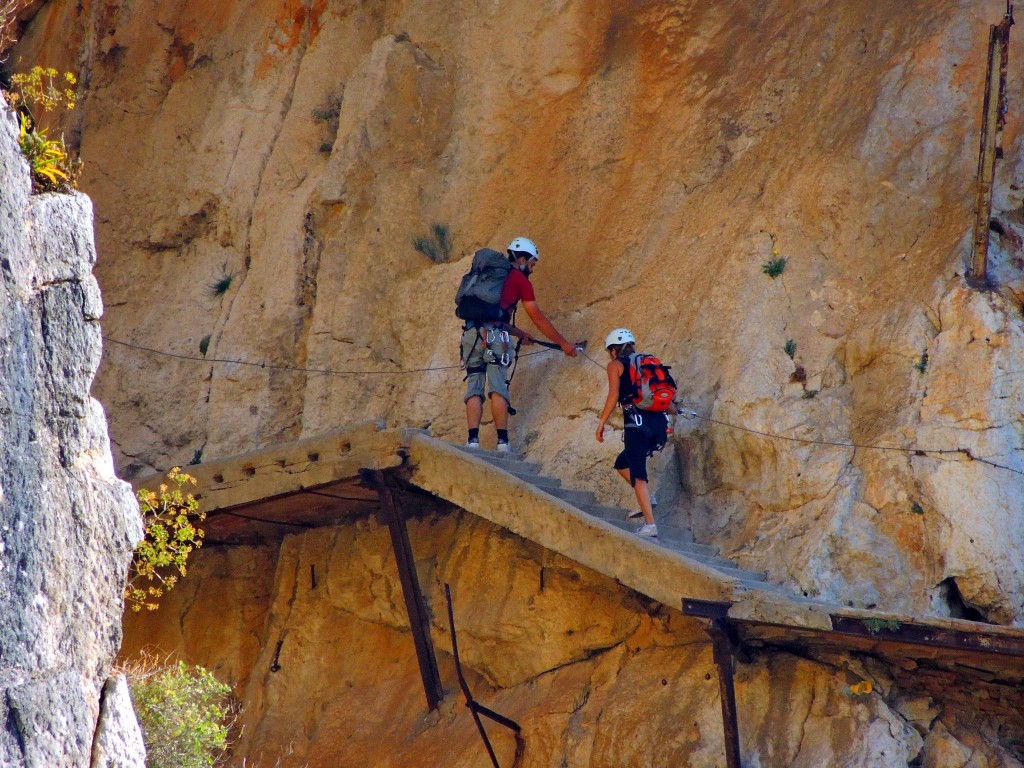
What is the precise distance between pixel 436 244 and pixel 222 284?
3126 mm

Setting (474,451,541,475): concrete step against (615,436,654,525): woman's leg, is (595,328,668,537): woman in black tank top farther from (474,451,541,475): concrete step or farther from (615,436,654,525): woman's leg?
(474,451,541,475): concrete step

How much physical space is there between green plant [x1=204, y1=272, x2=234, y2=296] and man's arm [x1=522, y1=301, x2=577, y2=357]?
18.9 ft

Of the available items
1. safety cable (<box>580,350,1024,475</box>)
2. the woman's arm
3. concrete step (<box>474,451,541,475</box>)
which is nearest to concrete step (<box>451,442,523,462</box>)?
concrete step (<box>474,451,541,475</box>)

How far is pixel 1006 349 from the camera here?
589 inches

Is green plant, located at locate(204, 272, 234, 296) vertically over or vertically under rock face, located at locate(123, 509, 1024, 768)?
over

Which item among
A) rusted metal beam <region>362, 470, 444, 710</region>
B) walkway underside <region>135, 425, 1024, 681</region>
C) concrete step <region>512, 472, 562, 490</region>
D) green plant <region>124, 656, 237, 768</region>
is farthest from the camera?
rusted metal beam <region>362, 470, 444, 710</region>

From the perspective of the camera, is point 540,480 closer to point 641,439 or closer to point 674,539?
point 641,439

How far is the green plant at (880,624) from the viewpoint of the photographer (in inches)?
513

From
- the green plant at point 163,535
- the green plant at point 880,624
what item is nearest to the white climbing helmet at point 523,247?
the green plant at point 163,535

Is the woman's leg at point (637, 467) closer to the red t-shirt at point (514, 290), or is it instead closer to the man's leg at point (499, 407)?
the man's leg at point (499, 407)

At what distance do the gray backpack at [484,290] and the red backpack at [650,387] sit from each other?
1976 mm

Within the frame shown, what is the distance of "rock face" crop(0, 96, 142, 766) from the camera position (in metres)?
11.3

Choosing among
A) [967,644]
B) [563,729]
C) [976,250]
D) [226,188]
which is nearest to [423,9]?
[226,188]

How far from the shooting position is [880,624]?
1305 cm
